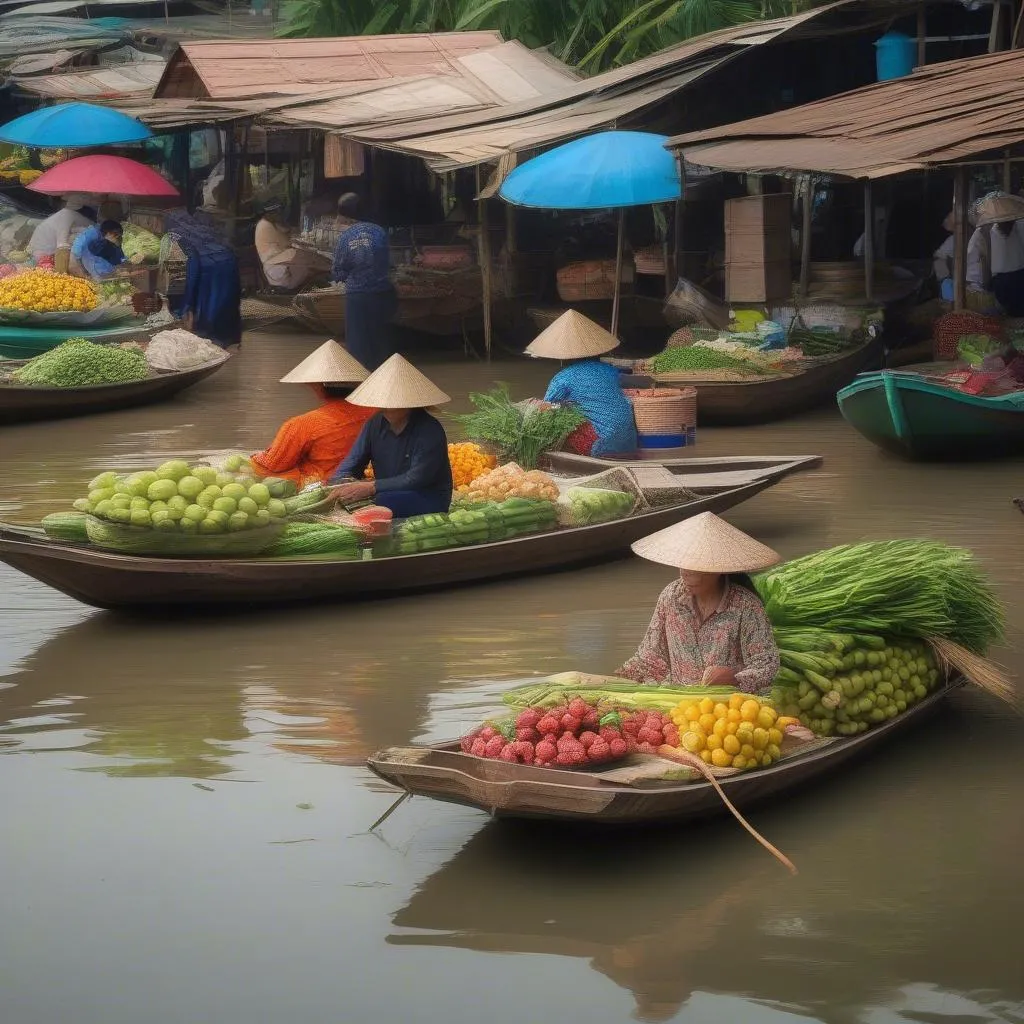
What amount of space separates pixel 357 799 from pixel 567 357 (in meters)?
4.82

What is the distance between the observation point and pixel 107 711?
6535mm

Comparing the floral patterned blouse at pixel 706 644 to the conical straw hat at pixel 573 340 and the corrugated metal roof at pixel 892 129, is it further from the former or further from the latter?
the corrugated metal roof at pixel 892 129

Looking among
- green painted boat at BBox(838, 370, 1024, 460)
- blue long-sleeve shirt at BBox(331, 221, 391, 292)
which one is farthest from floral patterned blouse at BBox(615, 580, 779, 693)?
blue long-sleeve shirt at BBox(331, 221, 391, 292)

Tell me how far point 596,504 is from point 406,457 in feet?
3.56

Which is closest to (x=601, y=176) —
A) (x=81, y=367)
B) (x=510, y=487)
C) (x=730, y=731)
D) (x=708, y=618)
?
(x=81, y=367)

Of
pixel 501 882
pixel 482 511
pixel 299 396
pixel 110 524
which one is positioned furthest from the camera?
pixel 299 396

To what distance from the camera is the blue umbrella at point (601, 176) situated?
1366 cm

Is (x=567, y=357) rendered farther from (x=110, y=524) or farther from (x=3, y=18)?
(x=3, y=18)

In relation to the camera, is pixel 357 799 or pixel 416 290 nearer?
pixel 357 799

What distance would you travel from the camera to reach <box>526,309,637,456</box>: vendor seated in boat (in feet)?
32.6

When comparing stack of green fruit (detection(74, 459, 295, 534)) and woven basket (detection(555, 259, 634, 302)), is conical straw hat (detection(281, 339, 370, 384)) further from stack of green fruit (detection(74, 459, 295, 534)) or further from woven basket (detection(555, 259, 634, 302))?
woven basket (detection(555, 259, 634, 302))

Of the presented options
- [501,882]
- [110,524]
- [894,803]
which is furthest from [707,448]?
[501,882]

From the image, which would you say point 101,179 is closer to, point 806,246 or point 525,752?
point 806,246

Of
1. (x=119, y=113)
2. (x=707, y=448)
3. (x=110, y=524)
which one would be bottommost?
(x=707, y=448)
